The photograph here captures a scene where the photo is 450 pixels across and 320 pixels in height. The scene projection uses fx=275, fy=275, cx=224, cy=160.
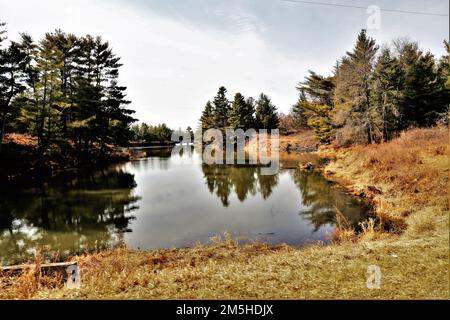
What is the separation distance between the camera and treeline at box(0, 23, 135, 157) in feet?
85.7

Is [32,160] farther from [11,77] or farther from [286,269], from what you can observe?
[286,269]

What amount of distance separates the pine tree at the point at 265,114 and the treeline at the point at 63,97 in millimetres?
30097

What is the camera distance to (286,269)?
6.40 meters

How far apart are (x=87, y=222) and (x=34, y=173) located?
15913mm

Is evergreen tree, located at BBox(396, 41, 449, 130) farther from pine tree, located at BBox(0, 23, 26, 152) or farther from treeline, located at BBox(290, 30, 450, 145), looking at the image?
pine tree, located at BBox(0, 23, 26, 152)

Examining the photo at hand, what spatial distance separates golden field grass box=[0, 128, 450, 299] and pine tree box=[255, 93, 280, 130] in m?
49.2

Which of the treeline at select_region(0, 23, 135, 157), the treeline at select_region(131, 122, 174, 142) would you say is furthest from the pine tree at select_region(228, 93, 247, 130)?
the treeline at select_region(131, 122, 174, 142)

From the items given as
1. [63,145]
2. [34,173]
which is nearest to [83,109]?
Answer: [63,145]

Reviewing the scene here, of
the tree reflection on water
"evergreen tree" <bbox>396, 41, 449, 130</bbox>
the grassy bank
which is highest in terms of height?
"evergreen tree" <bbox>396, 41, 449, 130</bbox>

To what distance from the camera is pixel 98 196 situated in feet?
57.0

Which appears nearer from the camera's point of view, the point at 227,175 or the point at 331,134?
the point at 227,175

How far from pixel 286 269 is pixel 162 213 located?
8.66 m
